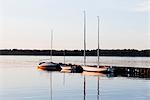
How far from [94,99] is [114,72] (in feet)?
108

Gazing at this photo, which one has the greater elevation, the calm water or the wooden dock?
the wooden dock

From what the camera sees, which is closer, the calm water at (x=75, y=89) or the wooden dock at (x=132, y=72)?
the calm water at (x=75, y=89)

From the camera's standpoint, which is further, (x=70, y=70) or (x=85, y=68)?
(x=70, y=70)

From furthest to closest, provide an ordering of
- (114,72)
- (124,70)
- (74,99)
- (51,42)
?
(51,42) → (124,70) → (114,72) → (74,99)

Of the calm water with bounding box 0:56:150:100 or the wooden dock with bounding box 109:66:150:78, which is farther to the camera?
the wooden dock with bounding box 109:66:150:78

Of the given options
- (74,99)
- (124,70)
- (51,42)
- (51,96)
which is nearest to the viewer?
(74,99)

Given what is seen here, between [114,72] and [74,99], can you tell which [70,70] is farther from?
[74,99]

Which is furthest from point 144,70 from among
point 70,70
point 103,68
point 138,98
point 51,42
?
point 138,98

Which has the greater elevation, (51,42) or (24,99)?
(51,42)

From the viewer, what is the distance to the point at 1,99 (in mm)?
30250

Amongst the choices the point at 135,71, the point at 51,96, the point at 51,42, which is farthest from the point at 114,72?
the point at 51,96

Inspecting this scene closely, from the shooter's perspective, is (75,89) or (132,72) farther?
(132,72)

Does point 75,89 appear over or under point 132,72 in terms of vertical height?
under

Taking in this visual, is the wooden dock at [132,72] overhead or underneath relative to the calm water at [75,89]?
overhead
